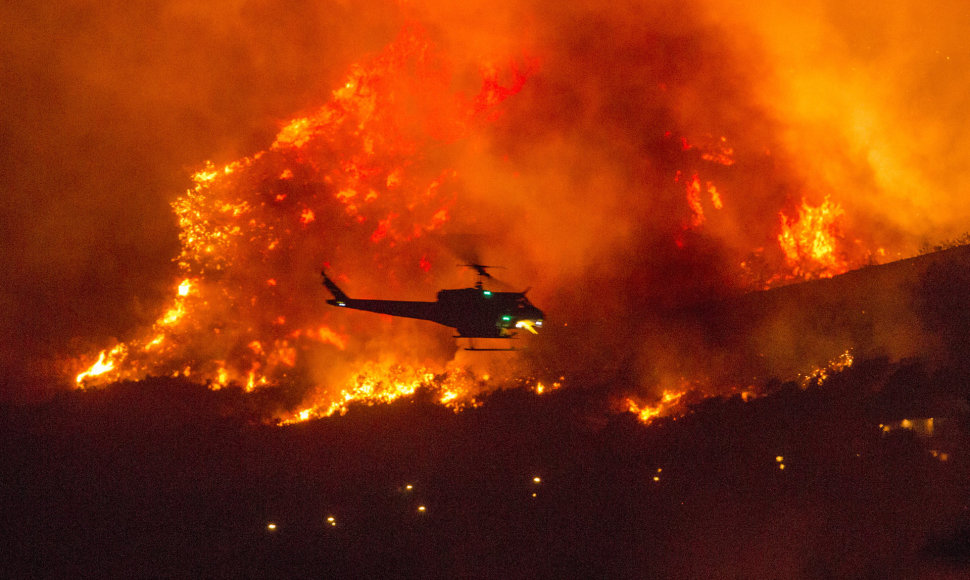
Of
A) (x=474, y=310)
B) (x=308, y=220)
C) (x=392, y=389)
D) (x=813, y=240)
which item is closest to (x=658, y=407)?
(x=813, y=240)

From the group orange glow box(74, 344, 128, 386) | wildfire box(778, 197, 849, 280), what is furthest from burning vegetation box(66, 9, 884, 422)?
wildfire box(778, 197, 849, 280)

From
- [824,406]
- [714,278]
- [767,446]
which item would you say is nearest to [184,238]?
[714,278]

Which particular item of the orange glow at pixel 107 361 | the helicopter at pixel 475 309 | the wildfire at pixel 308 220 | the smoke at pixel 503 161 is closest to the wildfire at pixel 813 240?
the smoke at pixel 503 161

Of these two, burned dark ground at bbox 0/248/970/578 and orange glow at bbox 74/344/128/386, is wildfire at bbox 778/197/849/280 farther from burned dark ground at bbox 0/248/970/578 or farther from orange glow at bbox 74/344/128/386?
orange glow at bbox 74/344/128/386

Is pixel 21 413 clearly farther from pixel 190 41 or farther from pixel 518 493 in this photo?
pixel 518 493

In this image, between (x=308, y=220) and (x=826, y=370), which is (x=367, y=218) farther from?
(x=826, y=370)

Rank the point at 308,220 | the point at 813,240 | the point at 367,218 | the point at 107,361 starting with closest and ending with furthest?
1. the point at 107,361
2. the point at 308,220
3. the point at 367,218
4. the point at 813,240
